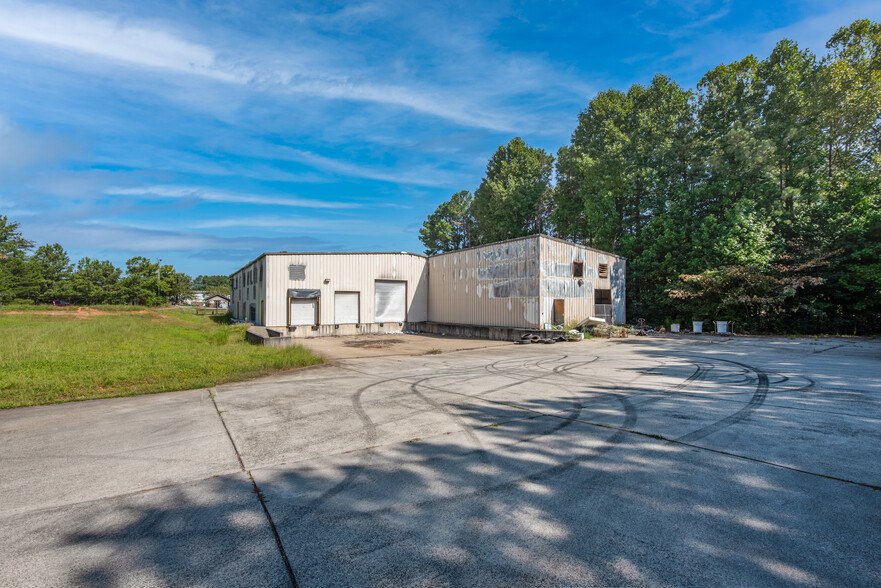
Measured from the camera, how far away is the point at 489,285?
2114 centimetres

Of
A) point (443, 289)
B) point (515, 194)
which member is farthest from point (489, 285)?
point (515, 194)

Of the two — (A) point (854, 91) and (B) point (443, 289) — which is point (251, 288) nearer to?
(B) point (443, 289)

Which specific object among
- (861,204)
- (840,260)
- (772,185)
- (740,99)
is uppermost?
(740,99)

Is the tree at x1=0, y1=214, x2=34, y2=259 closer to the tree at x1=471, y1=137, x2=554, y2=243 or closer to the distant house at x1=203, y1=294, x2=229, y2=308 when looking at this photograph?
the distant house at x1=203, y1=294, x2=229, y2=308

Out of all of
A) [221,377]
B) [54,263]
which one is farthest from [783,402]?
[54,263]

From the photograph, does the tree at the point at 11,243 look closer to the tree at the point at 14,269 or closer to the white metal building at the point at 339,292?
the tree at the point at 14,269

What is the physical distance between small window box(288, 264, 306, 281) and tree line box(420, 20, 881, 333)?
1948cm

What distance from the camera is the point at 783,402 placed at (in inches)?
236

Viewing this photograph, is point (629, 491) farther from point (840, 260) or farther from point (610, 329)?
point (840, 260)

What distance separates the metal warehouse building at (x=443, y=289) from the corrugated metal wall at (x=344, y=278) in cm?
6

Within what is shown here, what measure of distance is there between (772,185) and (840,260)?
4.82m

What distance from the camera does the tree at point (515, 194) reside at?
33.7 m

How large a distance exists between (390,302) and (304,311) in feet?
17.4

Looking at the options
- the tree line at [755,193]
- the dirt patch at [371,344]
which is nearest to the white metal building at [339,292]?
the dirt patch at [371,344]
